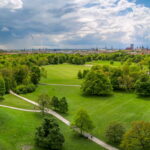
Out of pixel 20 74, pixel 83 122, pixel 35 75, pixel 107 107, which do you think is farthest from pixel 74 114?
pixel 20 74

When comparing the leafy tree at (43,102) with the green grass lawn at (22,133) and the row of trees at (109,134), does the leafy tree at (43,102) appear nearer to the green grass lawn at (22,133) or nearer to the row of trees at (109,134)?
the green grass lawn at (22,133)

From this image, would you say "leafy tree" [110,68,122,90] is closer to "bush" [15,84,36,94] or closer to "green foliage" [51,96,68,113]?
"green foliage" [51,96,68,113]

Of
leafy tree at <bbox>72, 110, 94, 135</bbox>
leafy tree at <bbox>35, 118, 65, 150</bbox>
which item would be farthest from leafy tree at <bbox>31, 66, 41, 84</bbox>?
leafy tree at <bbox>35, 118, 65, 150</bbox>

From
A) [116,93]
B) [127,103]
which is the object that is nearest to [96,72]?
[116,93]

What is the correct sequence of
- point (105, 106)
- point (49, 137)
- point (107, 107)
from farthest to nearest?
point (105, 106), point (107, 107), point (49, 137)

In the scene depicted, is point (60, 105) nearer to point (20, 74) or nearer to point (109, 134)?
point (109, 134)

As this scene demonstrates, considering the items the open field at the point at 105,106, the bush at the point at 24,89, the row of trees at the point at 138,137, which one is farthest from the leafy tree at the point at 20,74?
the row of trees at the point at 138,137
